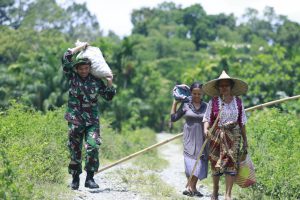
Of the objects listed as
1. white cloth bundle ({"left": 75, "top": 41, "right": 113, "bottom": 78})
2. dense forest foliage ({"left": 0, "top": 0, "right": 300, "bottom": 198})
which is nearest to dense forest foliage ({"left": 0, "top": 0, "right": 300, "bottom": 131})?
dense forest foliage ({"left": 0, "top": 0, "right": 300, "bottom": 198})

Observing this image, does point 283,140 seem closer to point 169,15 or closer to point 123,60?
point 123,60

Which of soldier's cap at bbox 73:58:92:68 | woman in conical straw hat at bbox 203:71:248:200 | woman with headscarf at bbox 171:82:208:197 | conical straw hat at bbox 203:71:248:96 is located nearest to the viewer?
woman in conical straw hat at bbox 203:71:248:200

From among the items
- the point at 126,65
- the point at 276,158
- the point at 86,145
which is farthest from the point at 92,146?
the point at 126,65

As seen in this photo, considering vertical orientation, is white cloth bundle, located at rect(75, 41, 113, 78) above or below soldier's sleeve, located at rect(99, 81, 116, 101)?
above

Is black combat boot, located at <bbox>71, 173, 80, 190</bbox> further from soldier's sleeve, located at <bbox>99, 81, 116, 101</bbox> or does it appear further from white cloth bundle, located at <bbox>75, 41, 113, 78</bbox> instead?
white cloth bundle, located at <bbox>75, 41, 113, 78</bbox>

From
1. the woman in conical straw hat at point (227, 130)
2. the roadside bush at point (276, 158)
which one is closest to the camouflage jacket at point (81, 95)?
the woman in conical straw hat at point (227, 130)

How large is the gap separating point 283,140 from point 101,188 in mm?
2805

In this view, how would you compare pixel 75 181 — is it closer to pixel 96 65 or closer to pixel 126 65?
pixel 96 65

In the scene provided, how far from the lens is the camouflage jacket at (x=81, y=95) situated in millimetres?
6867

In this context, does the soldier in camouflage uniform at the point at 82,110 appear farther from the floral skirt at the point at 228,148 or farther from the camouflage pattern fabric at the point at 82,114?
the floral skirt at the point at 228,148

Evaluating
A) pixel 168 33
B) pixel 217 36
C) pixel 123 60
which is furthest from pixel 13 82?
pixel 217 36

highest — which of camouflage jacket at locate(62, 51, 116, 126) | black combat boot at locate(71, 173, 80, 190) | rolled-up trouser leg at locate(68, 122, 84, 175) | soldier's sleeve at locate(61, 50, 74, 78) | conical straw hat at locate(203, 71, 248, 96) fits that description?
soldier's sleeve at locate(61, 50, 74, 78)

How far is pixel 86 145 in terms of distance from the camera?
688cm

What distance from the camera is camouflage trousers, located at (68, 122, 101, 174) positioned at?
6875 mm
